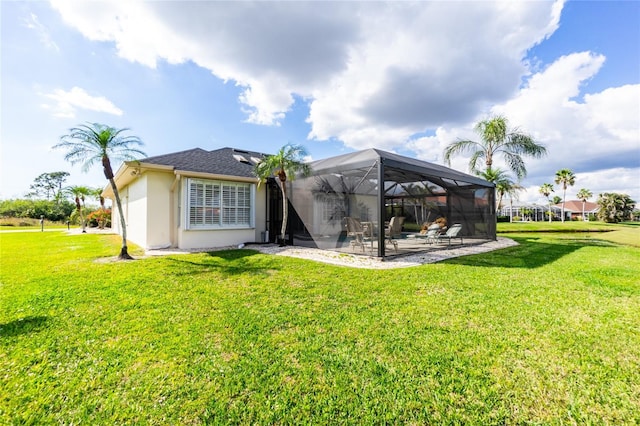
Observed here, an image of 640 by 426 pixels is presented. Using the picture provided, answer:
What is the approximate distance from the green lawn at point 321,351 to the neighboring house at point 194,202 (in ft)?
15.4

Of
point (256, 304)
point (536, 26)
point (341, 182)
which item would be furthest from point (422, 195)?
point (256, 304)

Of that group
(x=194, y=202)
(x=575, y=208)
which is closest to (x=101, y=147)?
(x=194, y=202)

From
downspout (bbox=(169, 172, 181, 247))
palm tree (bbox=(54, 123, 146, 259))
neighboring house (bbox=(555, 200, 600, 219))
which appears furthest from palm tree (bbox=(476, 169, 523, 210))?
neighboring house (bbox=(555, 200, 600, 219))

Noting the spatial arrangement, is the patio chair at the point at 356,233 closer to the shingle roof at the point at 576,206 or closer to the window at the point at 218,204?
the window at the point at 218,204

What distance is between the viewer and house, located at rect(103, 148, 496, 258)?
957 centimetres

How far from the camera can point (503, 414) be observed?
1.95 meters

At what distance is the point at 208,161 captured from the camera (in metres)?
11.5

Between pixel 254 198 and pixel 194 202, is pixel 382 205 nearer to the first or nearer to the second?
pixel 254 198

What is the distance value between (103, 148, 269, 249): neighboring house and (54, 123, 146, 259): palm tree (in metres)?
0.72

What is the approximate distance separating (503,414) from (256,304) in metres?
3.34

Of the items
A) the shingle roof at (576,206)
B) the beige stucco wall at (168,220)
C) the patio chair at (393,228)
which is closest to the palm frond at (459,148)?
the patio chair at (393,228)

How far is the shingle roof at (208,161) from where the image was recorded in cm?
1014

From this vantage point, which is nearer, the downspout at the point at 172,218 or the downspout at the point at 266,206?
the downspout at the point at 172,218

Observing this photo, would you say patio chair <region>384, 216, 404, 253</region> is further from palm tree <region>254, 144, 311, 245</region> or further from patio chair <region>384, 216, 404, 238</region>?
palm tree <region>254, 144, 311, 245</region>
